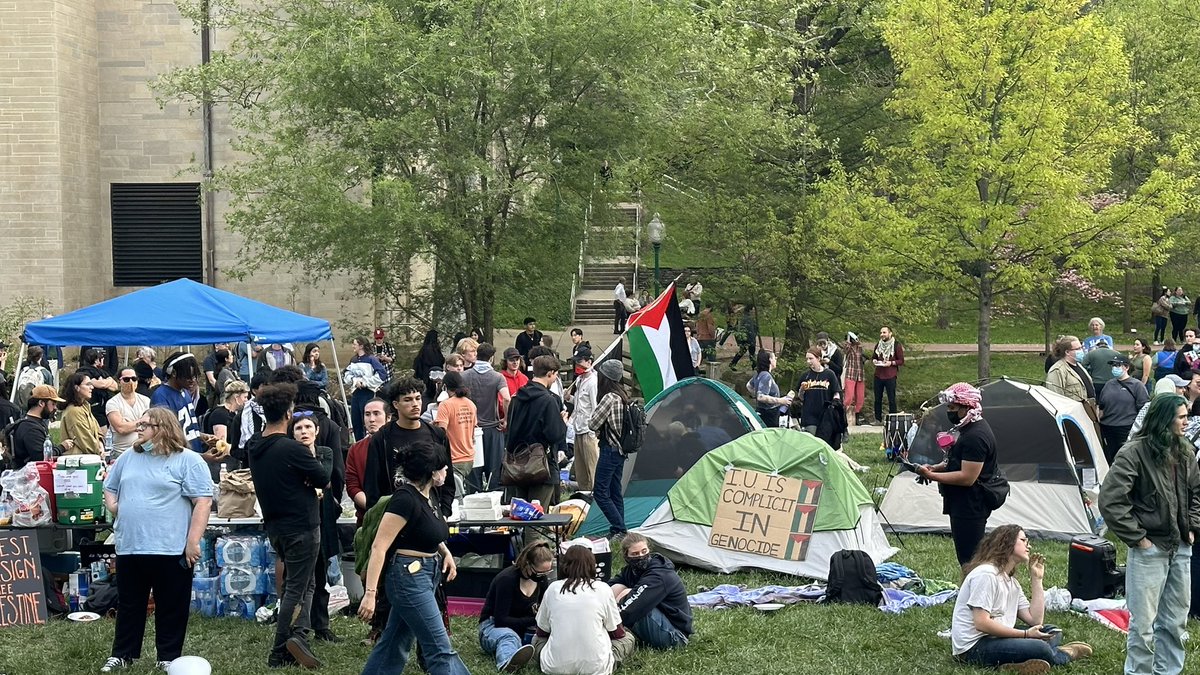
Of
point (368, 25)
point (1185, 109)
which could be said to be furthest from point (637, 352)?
point (1185, 109)

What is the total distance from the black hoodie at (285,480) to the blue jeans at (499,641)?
4.43 ft

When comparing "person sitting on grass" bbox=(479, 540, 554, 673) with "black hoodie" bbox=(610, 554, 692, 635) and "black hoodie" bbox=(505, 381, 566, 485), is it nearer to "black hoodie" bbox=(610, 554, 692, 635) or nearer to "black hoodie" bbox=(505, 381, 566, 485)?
"black hoodie" bbox=(610, 554, 692, 635)

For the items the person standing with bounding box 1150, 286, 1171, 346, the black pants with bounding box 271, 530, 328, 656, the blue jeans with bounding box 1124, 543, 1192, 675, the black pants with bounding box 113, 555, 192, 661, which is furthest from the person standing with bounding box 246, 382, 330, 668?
the person standing with bounding box 1150, 286, 1171, 346

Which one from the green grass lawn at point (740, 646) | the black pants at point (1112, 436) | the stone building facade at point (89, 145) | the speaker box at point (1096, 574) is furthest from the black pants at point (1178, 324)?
the green grass lawn at point (740, 646)

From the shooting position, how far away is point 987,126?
826 inches

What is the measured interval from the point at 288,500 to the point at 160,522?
0.75 m

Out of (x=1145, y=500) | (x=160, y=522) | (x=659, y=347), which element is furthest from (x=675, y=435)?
(x=160, y=522)

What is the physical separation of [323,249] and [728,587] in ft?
40.6

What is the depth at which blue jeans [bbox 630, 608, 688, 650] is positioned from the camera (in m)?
8.73

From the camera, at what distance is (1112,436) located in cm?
1421

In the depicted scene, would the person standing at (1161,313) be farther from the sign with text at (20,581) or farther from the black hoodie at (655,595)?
the sign with text at (20,581)

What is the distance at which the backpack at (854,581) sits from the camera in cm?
996

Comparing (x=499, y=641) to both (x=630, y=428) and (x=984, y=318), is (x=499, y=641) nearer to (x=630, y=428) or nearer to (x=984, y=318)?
(x=630, y=428)

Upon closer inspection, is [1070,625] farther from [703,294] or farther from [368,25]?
[703,294]
